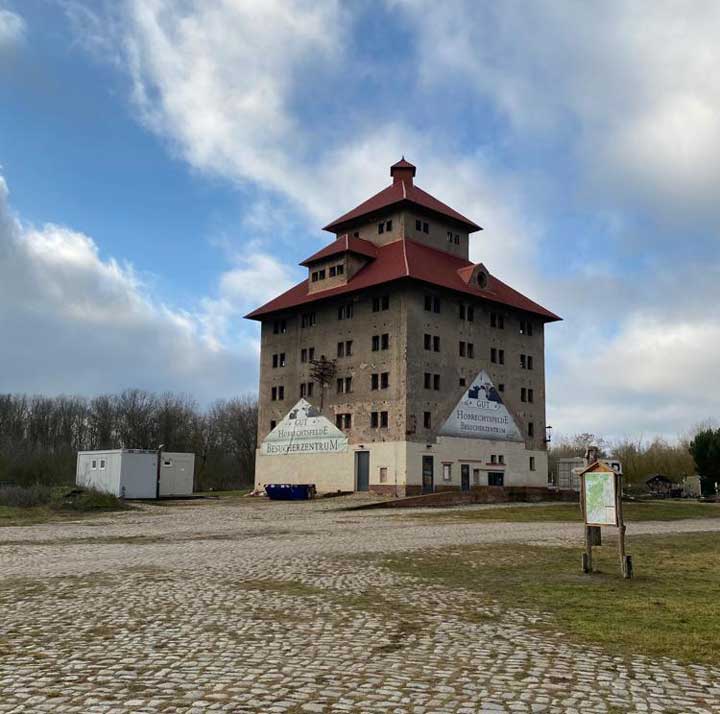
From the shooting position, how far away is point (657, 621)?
30.4 feet

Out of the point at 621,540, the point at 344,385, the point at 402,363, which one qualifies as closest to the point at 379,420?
the point at 402,363

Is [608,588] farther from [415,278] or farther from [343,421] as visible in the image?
[343,421]

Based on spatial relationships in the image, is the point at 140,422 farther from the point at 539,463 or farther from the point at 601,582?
the point at 601,582

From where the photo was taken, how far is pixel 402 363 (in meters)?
49.0

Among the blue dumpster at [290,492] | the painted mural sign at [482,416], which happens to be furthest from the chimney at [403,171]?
A: the blue dumpster at [290,492]

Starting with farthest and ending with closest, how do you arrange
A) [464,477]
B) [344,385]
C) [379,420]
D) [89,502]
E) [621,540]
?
[344,385]
[464,477]
[379,420]
[89,502]
[621,540]

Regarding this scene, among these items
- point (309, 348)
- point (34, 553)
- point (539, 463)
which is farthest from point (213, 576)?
point (539, 463)

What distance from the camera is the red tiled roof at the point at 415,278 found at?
50688 mm

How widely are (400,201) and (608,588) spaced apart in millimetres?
45260

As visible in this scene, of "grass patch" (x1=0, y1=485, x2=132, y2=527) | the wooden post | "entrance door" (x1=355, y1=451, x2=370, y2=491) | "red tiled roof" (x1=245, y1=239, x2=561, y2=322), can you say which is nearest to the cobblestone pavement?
the wooden post

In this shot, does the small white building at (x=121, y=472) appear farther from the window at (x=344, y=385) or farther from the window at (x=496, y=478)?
the window at (x=496, y=478)

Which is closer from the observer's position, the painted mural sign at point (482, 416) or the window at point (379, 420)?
the window at point (379, 420)

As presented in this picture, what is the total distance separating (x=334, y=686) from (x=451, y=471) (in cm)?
4522

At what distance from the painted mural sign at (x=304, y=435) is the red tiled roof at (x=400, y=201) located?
48.5 ft
